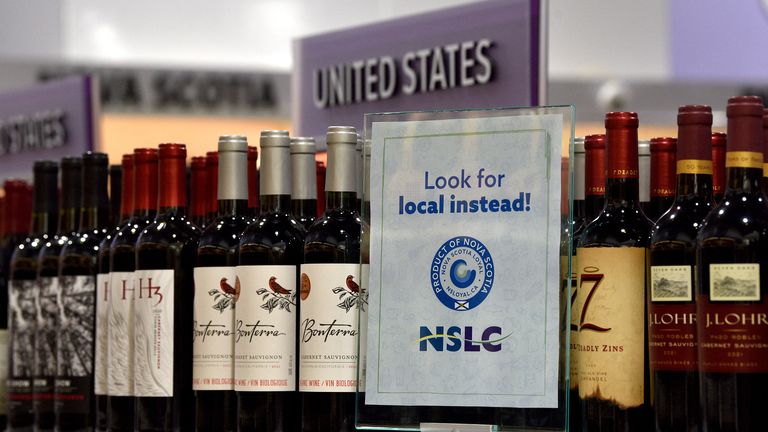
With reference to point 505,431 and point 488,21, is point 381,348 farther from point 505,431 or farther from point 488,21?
point 488,21

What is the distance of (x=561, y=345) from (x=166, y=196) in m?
0.68

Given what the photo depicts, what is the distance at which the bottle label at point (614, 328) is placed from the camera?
1.38m

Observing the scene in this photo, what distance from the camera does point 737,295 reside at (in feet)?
4.17

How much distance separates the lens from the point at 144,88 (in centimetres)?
579

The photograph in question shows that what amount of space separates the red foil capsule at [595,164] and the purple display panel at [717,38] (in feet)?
15.0

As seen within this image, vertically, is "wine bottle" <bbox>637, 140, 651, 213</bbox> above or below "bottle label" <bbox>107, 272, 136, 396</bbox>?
above

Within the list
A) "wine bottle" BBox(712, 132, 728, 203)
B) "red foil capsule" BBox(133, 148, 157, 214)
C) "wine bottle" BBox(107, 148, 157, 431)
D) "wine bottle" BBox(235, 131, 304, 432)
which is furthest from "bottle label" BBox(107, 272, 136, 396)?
"wine bottle" BBox(712, 132, 728, 203)

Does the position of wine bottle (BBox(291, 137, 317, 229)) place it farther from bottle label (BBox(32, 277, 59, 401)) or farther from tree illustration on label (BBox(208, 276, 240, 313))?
bottle label (BBox(32, 277, 59, 401))

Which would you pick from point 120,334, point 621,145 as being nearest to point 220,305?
point 120,334

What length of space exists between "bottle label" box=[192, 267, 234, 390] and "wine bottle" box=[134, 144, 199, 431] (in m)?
0.06

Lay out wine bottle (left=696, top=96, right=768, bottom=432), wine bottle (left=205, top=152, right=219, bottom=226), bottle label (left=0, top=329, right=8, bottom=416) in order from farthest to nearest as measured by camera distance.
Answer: bottle label (left=0, top=329, right=8, bottom=416) < wine bottle (left=205, top=152, right=219, bottom=226) < wine bottle (left=696, top=96, right=768, bottom=432)

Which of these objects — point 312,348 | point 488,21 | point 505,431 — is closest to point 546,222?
point 505,431

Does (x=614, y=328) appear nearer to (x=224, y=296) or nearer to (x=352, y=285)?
(x=352, y=285)

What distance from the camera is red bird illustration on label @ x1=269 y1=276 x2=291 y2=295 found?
5.08 ft
